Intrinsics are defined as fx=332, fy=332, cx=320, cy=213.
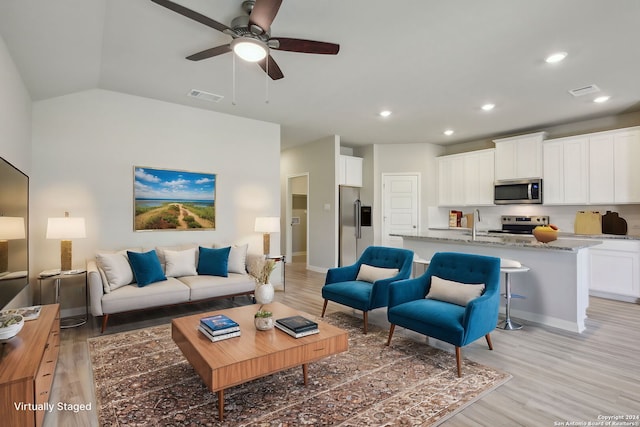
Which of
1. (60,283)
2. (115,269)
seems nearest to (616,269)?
(115,269)

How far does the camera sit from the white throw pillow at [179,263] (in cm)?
409

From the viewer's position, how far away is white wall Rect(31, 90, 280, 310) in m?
3.82

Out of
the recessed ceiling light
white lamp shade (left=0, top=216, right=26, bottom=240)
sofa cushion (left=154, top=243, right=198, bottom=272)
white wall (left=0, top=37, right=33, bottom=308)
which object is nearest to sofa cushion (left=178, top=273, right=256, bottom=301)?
sofa cushion (left=154, top=243, right=198, bottom=272)

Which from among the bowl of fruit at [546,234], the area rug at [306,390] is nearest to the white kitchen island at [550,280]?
the bowl of fruit at [546,234]

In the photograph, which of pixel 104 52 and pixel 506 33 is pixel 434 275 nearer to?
pixel 506 33

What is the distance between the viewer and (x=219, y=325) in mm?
2357

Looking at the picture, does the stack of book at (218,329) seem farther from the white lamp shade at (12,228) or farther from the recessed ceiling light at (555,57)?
the recessed ceiling light at (555,57)

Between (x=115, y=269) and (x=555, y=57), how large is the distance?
4.97m

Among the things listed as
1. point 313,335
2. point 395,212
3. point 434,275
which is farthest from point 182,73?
point 395,212

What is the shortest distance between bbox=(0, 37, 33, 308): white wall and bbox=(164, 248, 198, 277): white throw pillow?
1364 millimetres

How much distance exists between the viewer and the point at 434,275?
3309mm

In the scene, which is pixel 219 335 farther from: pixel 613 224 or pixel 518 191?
pixel 613 224

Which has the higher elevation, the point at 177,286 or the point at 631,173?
the point at 631,173

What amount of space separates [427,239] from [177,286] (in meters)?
3.19
